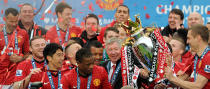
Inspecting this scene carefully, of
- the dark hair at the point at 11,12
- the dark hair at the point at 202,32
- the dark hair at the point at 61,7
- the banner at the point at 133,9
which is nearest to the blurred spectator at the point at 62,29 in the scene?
the dark hair at the point at 61,7

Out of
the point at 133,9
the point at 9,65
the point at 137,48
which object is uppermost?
the point at 133,9

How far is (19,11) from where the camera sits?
27.3 ft

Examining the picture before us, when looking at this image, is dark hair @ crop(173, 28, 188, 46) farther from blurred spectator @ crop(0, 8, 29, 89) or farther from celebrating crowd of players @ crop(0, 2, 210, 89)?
blurred spectator @ crop(0, 8, 29, 89)

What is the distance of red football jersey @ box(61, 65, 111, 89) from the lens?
515 cm

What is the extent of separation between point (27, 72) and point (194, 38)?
7.89 ft

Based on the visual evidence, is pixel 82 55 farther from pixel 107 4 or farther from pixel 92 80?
pixel 107 4

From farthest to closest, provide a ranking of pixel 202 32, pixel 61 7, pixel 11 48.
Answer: pixel 61 7
pixel 11 48
pixel 202 32

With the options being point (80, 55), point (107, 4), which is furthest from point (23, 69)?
point (107, 4)

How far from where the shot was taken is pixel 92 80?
5.20 meters

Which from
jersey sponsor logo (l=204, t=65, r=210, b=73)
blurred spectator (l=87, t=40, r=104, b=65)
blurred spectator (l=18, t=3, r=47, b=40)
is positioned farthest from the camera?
blurred spectator (l=18, t=3, r=47, b=40)

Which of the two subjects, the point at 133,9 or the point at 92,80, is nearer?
the point at 92,80

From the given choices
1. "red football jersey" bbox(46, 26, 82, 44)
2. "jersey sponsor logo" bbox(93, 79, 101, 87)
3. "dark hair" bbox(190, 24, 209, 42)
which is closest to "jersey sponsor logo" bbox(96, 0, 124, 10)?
"red football jersey" bbox(46, 26, 82, 44)

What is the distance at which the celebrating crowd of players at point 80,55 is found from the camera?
5.18 metres

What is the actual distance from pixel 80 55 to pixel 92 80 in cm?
35
